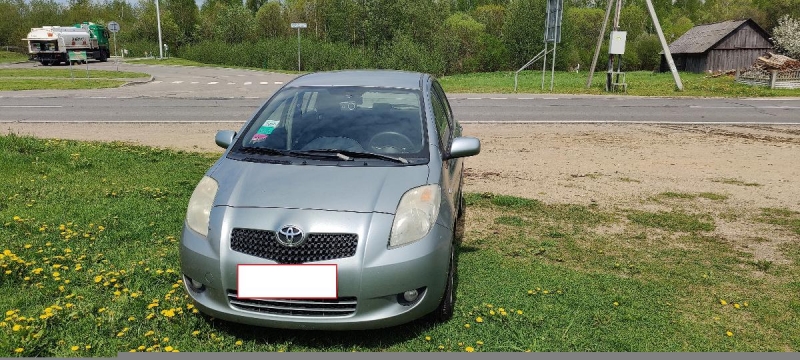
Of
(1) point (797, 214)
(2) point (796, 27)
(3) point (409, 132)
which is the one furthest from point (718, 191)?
(2) point (796, 27)

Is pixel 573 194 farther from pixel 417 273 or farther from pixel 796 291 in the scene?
pixel 417 273

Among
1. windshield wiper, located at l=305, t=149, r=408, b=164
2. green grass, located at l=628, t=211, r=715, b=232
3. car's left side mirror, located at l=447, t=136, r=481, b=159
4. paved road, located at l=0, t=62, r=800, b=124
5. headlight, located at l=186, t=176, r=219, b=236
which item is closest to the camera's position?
headlight, located at l=186, t=176, r=219, b=236

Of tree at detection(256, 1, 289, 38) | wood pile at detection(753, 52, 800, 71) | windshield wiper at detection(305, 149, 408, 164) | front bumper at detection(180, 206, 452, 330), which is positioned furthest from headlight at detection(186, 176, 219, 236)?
tree at detection(256, 1, 289, 38)

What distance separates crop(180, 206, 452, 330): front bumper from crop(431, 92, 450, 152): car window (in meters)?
1.23

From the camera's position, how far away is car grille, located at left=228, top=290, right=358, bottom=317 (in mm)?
3230

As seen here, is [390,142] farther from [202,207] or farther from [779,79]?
[779,79]

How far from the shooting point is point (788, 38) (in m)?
44.8

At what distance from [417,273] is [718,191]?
229 inches

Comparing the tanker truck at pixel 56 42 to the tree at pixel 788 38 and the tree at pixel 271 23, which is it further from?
the tree at pixel 788 38

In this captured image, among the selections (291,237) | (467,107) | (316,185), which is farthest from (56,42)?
(291,237)

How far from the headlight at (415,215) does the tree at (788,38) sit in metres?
49.0

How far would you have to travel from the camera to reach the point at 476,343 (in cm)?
354

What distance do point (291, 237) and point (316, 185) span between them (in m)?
0.48

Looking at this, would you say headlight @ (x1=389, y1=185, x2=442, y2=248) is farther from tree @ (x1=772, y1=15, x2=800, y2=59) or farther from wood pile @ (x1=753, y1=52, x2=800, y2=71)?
tree @ (x1=772, y1=15, x2=800, y2=59)
